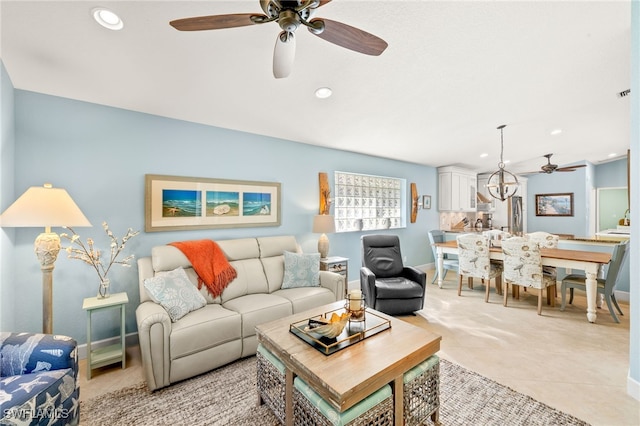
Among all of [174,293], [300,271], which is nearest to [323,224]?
[300,271]

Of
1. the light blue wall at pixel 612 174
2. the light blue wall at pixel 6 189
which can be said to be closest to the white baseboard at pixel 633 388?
the light blue wall at pixel 6 189

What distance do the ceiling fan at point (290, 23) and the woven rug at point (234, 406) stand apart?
2346mm

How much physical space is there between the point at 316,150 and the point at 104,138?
2.69 m

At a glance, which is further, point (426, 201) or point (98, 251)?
point (426, 201)

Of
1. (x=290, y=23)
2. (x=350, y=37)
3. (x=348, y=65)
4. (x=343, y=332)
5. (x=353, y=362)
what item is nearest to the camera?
(x=290, y=23)

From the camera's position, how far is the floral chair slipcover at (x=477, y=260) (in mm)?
4070

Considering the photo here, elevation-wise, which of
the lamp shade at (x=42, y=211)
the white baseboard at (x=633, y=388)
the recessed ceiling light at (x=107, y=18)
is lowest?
the white baseboard at (x=633, y=388)

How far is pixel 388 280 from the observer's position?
3.68 metres

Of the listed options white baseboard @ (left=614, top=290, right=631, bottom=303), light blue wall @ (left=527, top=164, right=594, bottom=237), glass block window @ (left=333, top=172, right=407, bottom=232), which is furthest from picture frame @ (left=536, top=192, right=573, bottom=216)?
glass block window @ (left=333, top=172, right=407, bottom=232)

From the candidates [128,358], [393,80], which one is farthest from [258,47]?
[128,358]

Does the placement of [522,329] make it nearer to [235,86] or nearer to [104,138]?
[235,86]

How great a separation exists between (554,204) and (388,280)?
705 centimetres

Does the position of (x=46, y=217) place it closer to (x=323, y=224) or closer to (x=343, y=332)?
(x=343, y=332)

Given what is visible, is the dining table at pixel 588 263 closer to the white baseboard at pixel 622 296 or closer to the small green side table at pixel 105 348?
the white baseboard at pixel 622 296
